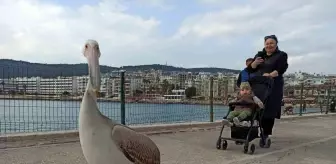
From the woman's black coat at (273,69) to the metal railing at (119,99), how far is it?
2981mm

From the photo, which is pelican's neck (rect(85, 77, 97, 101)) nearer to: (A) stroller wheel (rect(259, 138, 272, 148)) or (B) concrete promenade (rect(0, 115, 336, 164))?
(B) concrete promenade (rect(0, 115, 336, 164))

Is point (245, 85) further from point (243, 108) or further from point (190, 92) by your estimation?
point (190, 92)

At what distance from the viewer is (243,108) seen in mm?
7285

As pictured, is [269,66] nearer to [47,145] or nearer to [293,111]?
[47,145]

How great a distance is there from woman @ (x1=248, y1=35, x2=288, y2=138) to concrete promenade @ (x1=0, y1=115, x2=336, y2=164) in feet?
1.87

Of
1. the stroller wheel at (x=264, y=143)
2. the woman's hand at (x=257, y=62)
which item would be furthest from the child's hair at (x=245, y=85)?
the stroller wheel at (x=264, y=143)

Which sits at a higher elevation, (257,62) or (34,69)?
(257,62)

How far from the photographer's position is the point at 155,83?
34.6 ft

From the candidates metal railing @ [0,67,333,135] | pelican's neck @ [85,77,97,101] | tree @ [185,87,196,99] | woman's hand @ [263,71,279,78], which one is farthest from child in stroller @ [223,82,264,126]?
pelican's neck @ [85,77,97,101]

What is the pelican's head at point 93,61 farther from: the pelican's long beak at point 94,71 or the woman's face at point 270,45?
the woman's face at point 270,45

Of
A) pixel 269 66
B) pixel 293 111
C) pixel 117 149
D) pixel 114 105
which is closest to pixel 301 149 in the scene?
pixel 269 66

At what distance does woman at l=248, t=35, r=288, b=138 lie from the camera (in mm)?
7719

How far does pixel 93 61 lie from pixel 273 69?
17.7ft

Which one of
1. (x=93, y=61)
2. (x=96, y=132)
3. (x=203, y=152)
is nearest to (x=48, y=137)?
(x=203, y=152)
